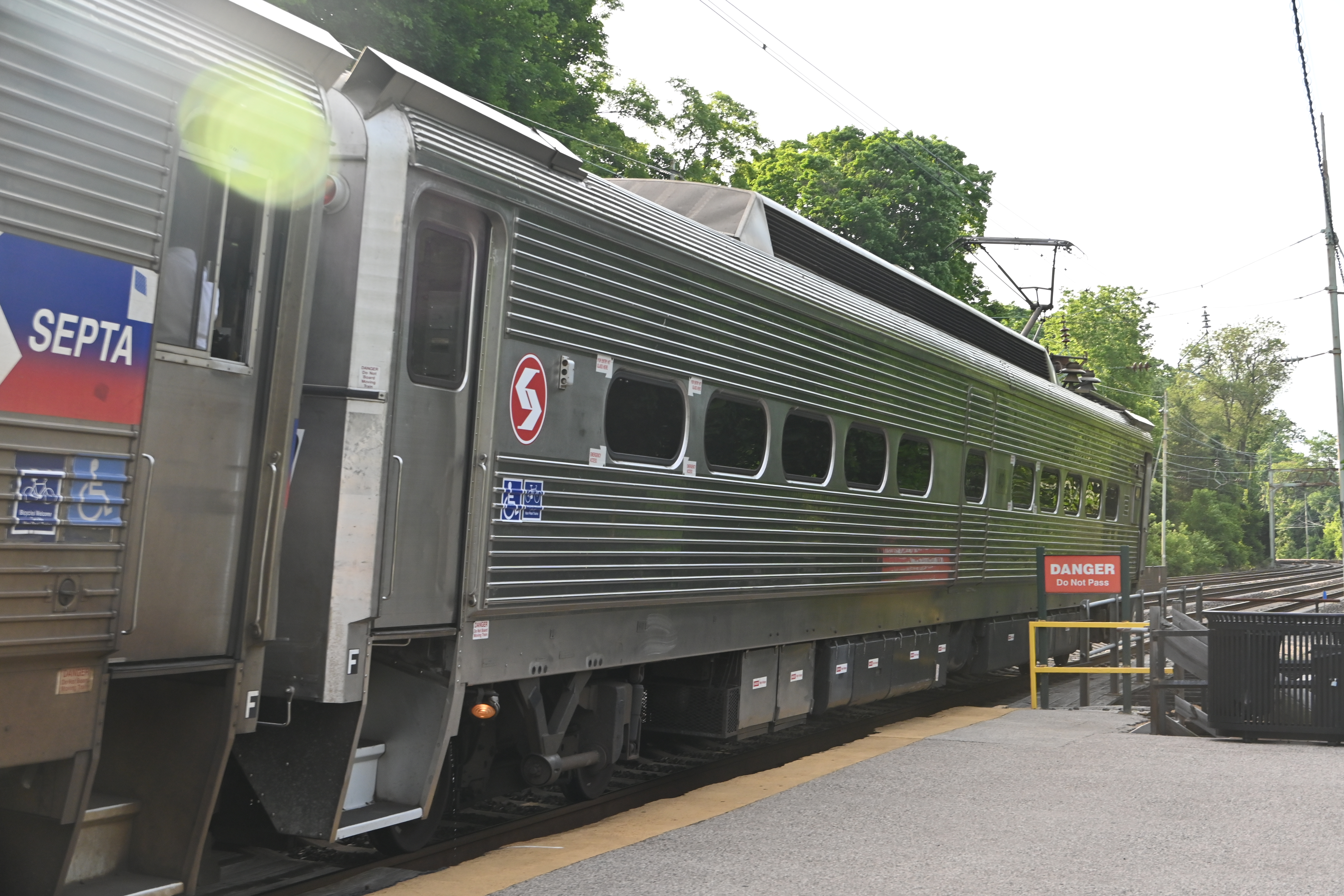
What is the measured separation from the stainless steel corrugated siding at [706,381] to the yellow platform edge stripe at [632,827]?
1129 mm

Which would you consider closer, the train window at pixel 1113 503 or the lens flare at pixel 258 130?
the lens flare at pixel 258 130

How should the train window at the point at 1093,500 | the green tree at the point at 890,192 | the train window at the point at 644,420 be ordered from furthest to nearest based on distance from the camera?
the green tree at the point at 890,192 < the train window at the point at 1093,500 < the train window at the point at 644,420

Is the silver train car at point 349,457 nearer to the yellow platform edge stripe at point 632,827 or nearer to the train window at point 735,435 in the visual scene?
the train window at point 735,435

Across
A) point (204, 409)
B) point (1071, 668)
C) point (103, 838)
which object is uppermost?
point (204, 409)

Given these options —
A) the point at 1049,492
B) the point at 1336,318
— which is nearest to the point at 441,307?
the point at 1049,492

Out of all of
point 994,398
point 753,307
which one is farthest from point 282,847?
point 994,398

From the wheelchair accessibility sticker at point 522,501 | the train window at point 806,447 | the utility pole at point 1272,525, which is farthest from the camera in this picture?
the utility pole at point 1272,525

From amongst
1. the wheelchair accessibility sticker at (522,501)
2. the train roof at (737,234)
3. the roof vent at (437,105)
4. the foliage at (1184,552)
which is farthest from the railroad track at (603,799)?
the foliage at (1184,552)

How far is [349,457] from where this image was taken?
4.95 meters

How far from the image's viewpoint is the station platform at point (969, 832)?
5227mm

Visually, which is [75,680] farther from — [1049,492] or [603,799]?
[1049,492]

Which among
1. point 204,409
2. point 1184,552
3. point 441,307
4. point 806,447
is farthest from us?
point 1184,552

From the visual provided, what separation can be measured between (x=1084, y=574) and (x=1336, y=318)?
1903 centimetres

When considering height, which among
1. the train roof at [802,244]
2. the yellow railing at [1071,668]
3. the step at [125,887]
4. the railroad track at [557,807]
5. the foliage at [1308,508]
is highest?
the foliage at [1308,508]
